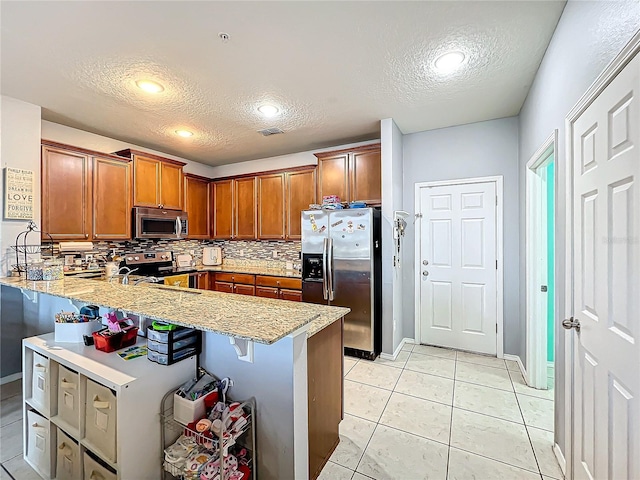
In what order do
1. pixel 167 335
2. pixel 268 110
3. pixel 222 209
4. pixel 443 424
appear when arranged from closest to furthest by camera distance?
1. pixel 167 335
2. pixel 443 424
3. pixel 268 110
4. pixel 222 209

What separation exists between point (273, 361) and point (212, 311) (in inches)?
15.2

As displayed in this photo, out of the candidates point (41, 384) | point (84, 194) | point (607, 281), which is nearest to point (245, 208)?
point (84, 194)

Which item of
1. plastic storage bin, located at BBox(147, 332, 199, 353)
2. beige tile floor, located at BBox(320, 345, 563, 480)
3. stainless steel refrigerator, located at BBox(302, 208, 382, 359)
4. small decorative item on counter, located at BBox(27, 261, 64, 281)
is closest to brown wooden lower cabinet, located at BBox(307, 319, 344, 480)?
beige tile floor, located at BBox(320, 345, 563, 480)

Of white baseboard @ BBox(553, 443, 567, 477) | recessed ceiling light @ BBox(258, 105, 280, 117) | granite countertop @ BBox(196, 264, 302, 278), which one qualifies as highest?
recessed ceiling light @ BBox(258, 105, 280, 117)

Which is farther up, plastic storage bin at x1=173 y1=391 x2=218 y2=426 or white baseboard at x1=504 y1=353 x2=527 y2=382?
Answer: plastic storage bin at x1=173 y1=391 x2=218 y2=426

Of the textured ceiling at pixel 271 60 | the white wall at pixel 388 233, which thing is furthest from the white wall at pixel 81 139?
the white wall at pixel 388 233

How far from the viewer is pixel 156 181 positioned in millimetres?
4031

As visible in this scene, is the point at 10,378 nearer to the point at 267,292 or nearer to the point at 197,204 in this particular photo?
the point at 267,292

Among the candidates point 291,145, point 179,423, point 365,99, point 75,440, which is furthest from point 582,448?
point 291,145

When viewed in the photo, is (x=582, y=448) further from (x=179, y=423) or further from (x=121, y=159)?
(x=121, y=159)

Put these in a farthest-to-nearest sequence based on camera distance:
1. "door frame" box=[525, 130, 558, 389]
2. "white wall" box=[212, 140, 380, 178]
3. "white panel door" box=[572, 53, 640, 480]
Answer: "white wall" box=[212, 140, 380, 178] → "door frame" box=[525, 130, 558, 389] → "white panel door" box=[572, 53, 640, 480]

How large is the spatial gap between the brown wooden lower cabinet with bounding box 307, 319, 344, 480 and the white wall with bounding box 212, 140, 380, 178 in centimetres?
289

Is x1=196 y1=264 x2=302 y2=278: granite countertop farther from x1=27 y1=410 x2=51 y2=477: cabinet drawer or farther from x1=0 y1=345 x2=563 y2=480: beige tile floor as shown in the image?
x1=27 y1=410 x2=51 y2=477: cabinet drawer

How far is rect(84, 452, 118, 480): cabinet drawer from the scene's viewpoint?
1.36m
